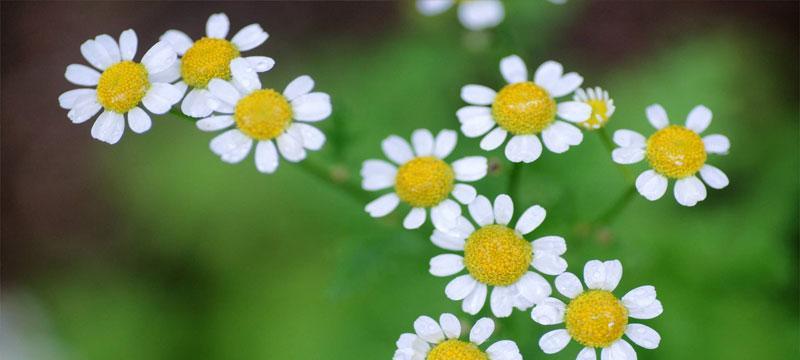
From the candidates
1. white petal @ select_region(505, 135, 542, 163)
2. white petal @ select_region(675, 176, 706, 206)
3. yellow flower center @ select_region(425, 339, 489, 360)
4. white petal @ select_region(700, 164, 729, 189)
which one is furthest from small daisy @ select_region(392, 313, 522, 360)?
white petal @ select_region(700, 164, 729, 189)

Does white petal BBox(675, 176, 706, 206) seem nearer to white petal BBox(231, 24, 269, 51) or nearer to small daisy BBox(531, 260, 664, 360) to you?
small daisy BBox(531, 260, 664, 360)

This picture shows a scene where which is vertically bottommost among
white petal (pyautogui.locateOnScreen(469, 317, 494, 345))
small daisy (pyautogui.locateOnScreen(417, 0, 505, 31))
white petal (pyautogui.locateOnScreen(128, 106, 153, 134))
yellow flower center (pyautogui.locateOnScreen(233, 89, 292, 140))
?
white petal (pyautogui.locateOnScreen(469, 317, 494, 345))

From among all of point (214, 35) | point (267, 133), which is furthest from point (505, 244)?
point (214, 35)

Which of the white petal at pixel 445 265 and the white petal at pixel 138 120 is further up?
the white petal at pixel 138 120

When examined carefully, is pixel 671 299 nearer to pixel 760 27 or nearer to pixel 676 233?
pixel 676 233

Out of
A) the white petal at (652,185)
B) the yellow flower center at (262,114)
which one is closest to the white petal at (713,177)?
the white petal at (652,185)

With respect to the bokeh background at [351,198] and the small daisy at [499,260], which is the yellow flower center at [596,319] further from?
the bokeh background at [351,198]
